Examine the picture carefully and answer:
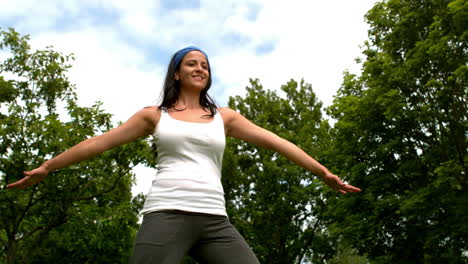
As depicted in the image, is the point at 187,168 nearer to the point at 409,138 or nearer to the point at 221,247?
the point at 221,247

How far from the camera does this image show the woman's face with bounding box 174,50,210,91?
298 cm

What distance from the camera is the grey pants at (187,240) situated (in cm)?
241

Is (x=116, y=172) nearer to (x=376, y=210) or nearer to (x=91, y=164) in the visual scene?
(x=91, y=164)

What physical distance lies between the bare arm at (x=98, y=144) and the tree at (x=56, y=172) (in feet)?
39.9

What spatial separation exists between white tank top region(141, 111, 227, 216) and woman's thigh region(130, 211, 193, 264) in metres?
0.06

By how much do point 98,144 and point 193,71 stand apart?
0.72 metres

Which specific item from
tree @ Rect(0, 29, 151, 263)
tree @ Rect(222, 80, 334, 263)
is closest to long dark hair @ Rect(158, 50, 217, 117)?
tree @ Rect(0, 29, 151, 263)

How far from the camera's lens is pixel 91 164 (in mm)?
15578

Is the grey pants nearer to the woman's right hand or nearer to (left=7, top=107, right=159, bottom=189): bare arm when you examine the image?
(left=7, top=107, right=159, bottom=189): bare arm

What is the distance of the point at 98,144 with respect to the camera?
277 centimetres

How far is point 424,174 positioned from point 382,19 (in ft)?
19.8

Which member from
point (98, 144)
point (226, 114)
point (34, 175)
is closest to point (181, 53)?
point (226, 114)

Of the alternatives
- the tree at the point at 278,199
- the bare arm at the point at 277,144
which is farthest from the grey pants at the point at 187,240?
the tree at the point at 278,199

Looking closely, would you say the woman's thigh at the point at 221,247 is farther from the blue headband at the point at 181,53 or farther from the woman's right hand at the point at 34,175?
the blue headband at the point at 181,53
